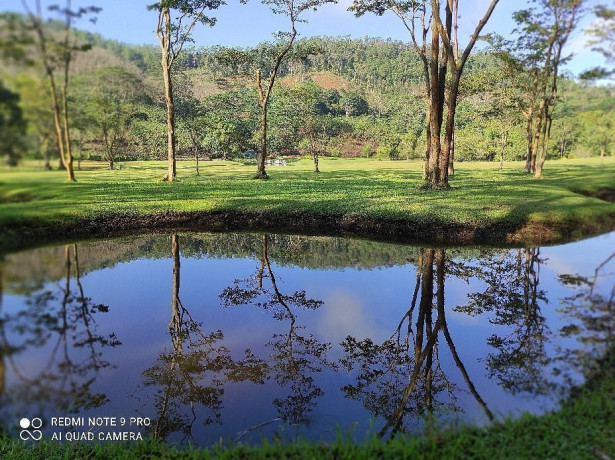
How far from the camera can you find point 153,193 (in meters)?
14.9

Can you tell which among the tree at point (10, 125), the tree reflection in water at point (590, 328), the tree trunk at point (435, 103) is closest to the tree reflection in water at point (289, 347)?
the tree reflection in water at point (590, 328)

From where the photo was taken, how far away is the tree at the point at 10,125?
5.49ft

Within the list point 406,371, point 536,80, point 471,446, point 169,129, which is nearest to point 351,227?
point 406,371

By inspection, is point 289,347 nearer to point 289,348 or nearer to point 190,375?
point 289,348

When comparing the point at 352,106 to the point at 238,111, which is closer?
the point at 238,111

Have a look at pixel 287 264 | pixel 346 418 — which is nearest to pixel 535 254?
pixel 287 264

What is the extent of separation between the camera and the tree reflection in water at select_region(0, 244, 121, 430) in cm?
194

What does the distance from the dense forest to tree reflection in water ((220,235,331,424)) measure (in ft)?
10.4

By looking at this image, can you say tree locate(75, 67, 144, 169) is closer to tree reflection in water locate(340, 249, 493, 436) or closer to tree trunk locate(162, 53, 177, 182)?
tree reflection in water locate(340, 249, 493, 436)

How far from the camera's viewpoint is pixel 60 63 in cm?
188

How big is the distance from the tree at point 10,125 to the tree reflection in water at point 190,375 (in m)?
3.27

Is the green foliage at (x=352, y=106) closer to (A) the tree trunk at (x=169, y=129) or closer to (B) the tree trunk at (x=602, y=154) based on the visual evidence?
(A) the tree trunk at (x=169, y=129)

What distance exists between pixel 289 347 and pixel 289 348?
0.04 metres

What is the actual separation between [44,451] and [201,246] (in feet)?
26.1
